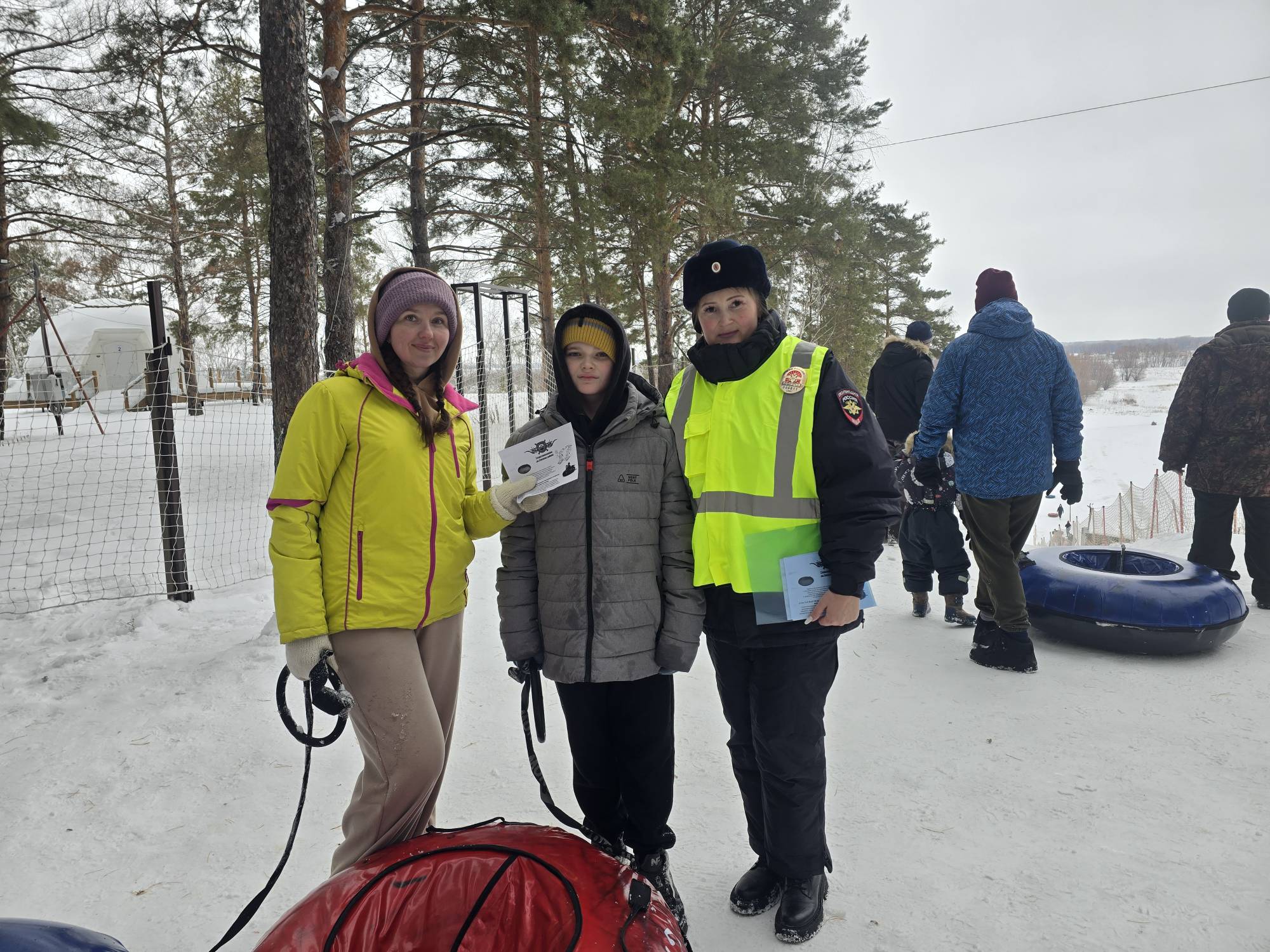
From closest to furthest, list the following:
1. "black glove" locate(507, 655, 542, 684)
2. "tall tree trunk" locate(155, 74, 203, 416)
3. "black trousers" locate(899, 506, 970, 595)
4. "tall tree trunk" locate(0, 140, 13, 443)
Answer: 1. "black glove" locate(507, 655, 542, 684)
2. "black trousers" locate(899, 506, 970, 595)
3. "tall tree trunk" locate(0, 140, 13, 443)
4. "tall tree trunk" locate(155, 74, 203, 416)

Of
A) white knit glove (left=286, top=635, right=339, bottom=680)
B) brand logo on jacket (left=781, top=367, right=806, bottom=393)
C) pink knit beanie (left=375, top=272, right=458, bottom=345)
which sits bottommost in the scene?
white knit glove (left=286, top=635, right=339, bottom=680)

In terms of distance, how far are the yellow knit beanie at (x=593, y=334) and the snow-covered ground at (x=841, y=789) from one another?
163 centimetres

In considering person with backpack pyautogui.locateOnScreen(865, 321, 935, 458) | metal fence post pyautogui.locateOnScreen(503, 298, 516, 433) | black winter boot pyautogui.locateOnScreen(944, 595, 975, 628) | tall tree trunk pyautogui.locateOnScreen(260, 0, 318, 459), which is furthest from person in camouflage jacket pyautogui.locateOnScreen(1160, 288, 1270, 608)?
metal fence post pyautogui.locateOnScreen(503, 298, 516, 433)

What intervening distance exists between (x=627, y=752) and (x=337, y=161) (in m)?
6.35

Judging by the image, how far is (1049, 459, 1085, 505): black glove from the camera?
3551 millimetres

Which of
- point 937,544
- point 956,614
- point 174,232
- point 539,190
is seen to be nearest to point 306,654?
point 937,544

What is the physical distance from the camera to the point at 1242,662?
3.71 metres

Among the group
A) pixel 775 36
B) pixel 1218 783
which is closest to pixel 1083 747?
pixel 1218 783

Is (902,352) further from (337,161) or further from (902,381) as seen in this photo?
(337,161)

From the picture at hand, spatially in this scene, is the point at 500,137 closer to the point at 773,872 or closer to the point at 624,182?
the point at 624,182

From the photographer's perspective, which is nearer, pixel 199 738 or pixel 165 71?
pixel 199 738

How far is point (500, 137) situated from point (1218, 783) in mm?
7874

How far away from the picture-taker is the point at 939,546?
4.36 metres

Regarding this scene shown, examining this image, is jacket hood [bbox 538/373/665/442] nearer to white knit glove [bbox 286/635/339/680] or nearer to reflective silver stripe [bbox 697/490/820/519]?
reflective silver stripe [bbox 697/490/820/519]
